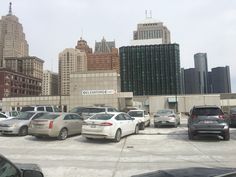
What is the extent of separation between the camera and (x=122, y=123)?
56.9 feet

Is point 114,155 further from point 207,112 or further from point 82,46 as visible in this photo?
point 82,46

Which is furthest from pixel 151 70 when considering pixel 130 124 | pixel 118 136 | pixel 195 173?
pixel 195 173

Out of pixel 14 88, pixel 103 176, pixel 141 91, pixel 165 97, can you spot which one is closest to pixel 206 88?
pixel 141 91

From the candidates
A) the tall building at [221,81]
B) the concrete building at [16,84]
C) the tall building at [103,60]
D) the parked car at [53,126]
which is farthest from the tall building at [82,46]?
the parked car at [53,126]

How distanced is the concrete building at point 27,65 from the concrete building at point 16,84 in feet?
71.1

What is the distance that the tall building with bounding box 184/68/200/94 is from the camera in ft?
389

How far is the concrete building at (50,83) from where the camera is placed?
138 metres

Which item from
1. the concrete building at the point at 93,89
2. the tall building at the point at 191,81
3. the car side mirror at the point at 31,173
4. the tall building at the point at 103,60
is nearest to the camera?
the car side mirror at the point at 31,173

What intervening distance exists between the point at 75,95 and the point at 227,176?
53.5 metres

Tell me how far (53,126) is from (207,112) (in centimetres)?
783

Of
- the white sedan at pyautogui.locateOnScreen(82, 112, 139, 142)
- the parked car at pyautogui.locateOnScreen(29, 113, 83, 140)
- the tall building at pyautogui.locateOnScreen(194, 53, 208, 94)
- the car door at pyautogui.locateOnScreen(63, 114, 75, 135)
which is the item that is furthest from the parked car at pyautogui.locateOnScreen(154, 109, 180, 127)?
the tall building at pyautogui.locateOnScreen(194, 53, 208, 94)

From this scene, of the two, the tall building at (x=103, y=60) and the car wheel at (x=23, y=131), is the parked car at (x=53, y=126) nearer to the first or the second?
the car wheel at (x=23, y=131)

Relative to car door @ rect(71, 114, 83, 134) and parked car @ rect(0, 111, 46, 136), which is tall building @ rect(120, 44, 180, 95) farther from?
parked car @ rect(0, 111, 46, 136)

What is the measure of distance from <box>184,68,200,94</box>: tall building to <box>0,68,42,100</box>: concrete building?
59.0 m
